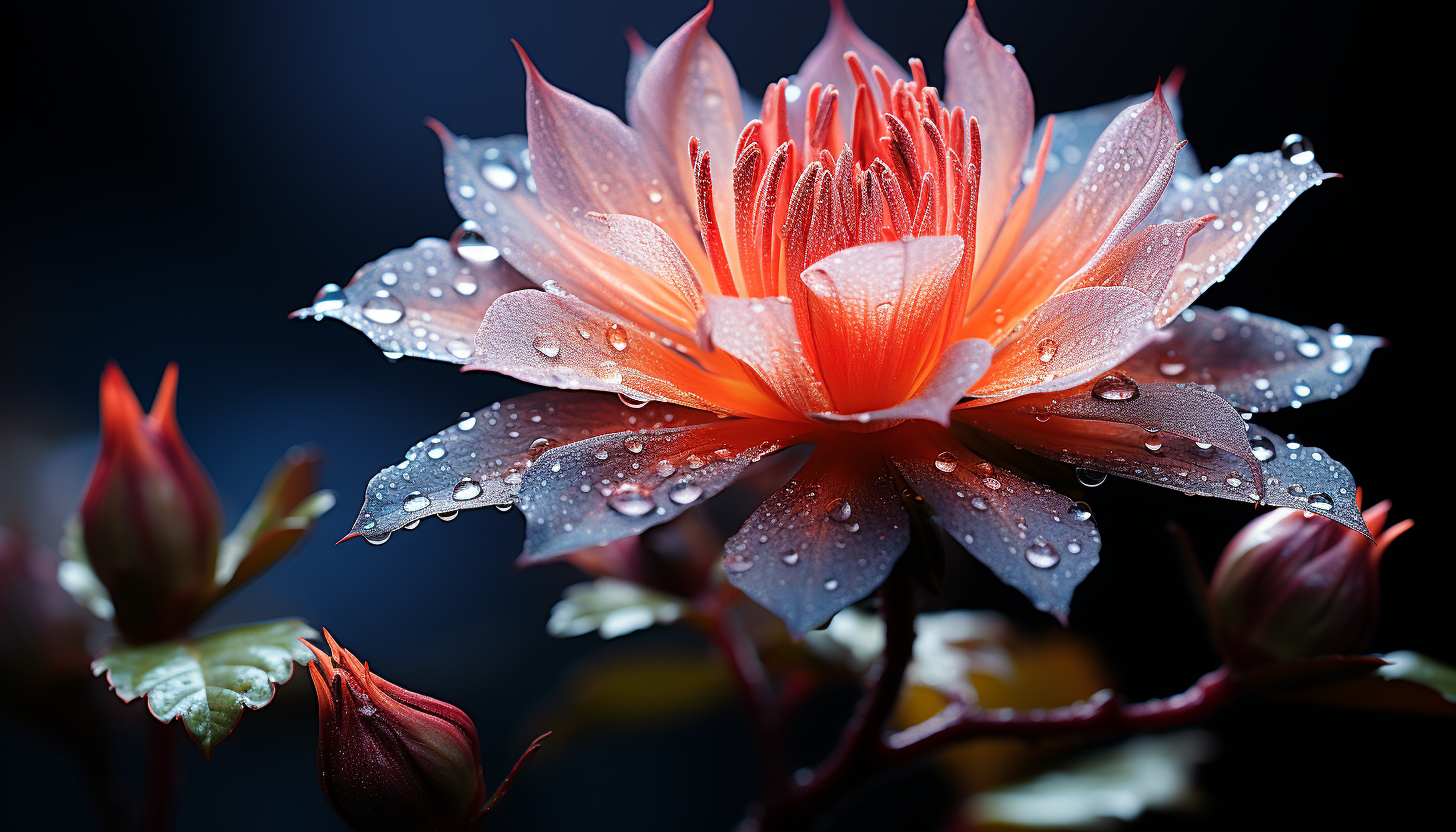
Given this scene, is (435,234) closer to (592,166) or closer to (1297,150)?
(592,166)

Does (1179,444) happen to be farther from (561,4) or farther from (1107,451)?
(561,4)

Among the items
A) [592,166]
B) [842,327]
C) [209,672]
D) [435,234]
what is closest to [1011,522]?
[842,327]

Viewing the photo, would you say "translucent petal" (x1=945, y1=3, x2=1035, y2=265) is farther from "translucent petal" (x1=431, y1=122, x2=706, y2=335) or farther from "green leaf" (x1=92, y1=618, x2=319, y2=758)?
"green leaf" (x1=92, y1=618, x2=319, y2=758)

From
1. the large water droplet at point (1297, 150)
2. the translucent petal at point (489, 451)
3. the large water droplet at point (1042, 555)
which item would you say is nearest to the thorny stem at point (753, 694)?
the translucent petal at point (489, 451)

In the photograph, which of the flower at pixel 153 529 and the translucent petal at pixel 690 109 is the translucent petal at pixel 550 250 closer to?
the translucent petal at pixel 690 109

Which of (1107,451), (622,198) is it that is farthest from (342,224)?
(1107,451)

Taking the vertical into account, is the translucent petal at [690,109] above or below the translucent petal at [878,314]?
above

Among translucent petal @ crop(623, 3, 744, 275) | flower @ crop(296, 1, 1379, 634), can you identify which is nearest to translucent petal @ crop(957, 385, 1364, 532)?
flower @ crop(296, 1, 1379, 634)
